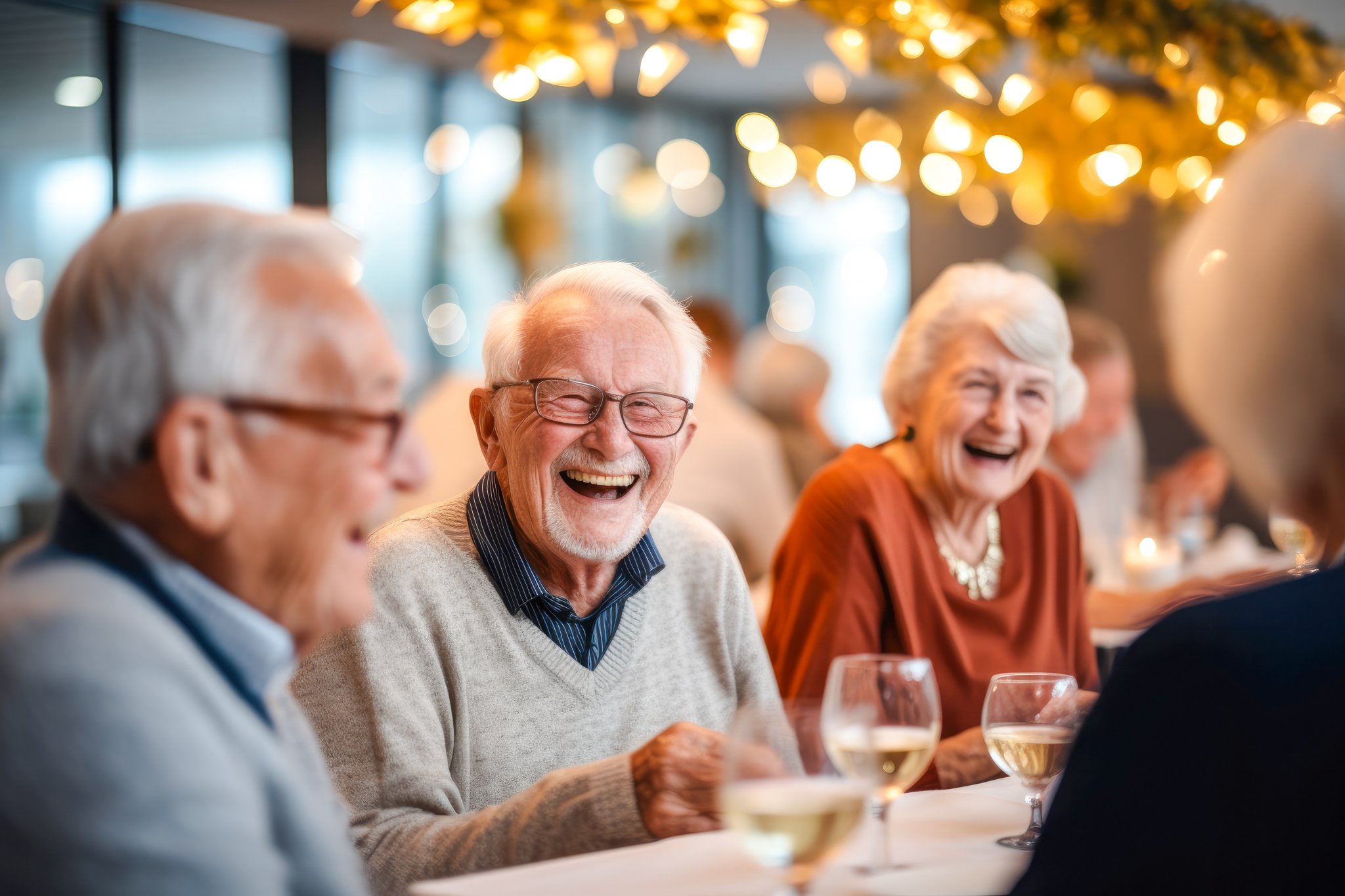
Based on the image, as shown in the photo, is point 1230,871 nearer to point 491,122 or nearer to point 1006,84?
point 1006,84

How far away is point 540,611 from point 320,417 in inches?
31.4

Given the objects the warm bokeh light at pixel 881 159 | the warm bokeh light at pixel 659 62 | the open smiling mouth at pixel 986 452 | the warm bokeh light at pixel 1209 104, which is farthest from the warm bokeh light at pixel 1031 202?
the open smiling mouth at pixel 986 452

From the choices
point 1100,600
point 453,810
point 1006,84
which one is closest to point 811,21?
point 1006,84

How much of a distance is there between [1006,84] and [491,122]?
5.19 meters

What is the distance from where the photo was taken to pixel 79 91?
639cm

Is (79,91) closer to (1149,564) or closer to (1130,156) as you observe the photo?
(1130,156)

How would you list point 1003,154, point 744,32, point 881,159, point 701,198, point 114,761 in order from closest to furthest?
point 114,761
point 744,32
point 1003,154
point 881,159
point 701,198

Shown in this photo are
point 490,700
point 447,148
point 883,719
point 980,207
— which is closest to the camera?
point 883,719

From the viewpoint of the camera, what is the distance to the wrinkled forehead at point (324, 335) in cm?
106

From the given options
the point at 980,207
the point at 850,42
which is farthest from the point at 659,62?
the point at 980,207

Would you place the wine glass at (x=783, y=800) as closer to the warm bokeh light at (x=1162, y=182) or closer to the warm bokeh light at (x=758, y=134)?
the warm bokeh light at (x=1162, y=182)

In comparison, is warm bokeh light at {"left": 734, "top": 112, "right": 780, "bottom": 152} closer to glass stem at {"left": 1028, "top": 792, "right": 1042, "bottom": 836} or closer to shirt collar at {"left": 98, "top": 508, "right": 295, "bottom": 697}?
glass stem at {"left": 1028, "top": 792, "right": 1042, "bottom": 836}

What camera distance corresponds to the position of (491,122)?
8.66m

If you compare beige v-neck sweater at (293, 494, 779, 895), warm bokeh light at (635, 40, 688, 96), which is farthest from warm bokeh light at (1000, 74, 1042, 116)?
beige v-neck sweater at (293, 494, 779, 895)
